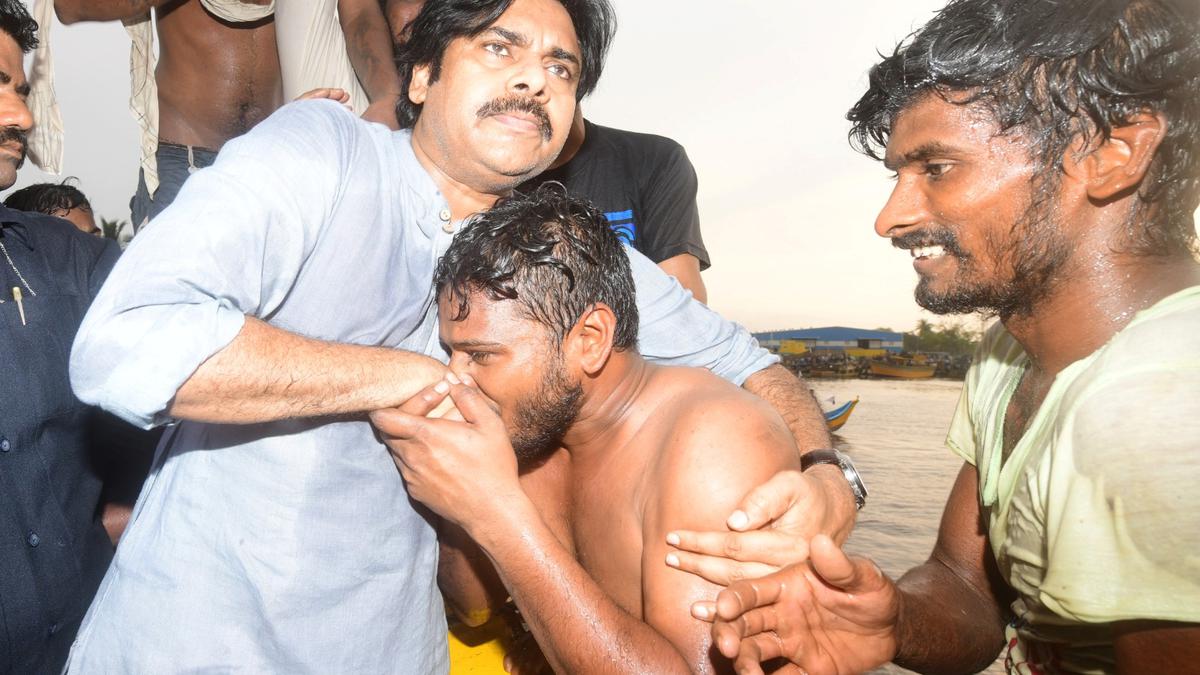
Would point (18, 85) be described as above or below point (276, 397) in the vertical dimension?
above

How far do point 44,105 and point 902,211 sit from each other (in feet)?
10.8

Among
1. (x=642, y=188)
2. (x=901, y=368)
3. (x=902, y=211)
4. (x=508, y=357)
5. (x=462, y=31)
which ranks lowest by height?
(x=901, y=368)

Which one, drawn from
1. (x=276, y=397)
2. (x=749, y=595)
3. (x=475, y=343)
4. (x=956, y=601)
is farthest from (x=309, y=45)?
(x=956, y=601)

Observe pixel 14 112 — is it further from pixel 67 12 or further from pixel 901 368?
pixel 901 368

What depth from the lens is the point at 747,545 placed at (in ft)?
6.34

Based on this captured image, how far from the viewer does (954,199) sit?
2205 millimetres

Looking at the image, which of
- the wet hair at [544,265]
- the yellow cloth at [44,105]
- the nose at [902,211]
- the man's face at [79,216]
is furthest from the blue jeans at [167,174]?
the man's face at [79,216]

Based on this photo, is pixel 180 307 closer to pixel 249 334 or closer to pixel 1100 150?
pixel 249 334

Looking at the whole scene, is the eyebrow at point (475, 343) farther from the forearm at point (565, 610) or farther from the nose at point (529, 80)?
the nose at point (529, 80)

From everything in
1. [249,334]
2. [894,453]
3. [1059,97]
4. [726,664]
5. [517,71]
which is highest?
[1059,97]

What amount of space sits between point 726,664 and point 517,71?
6.38ft

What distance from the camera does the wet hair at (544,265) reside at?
2502 mm

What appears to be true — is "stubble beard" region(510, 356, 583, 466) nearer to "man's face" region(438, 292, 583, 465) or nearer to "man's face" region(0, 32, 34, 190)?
"man's face" region(438, 292, 583, 465)

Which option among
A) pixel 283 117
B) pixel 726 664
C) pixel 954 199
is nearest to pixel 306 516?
pixel 283 117
